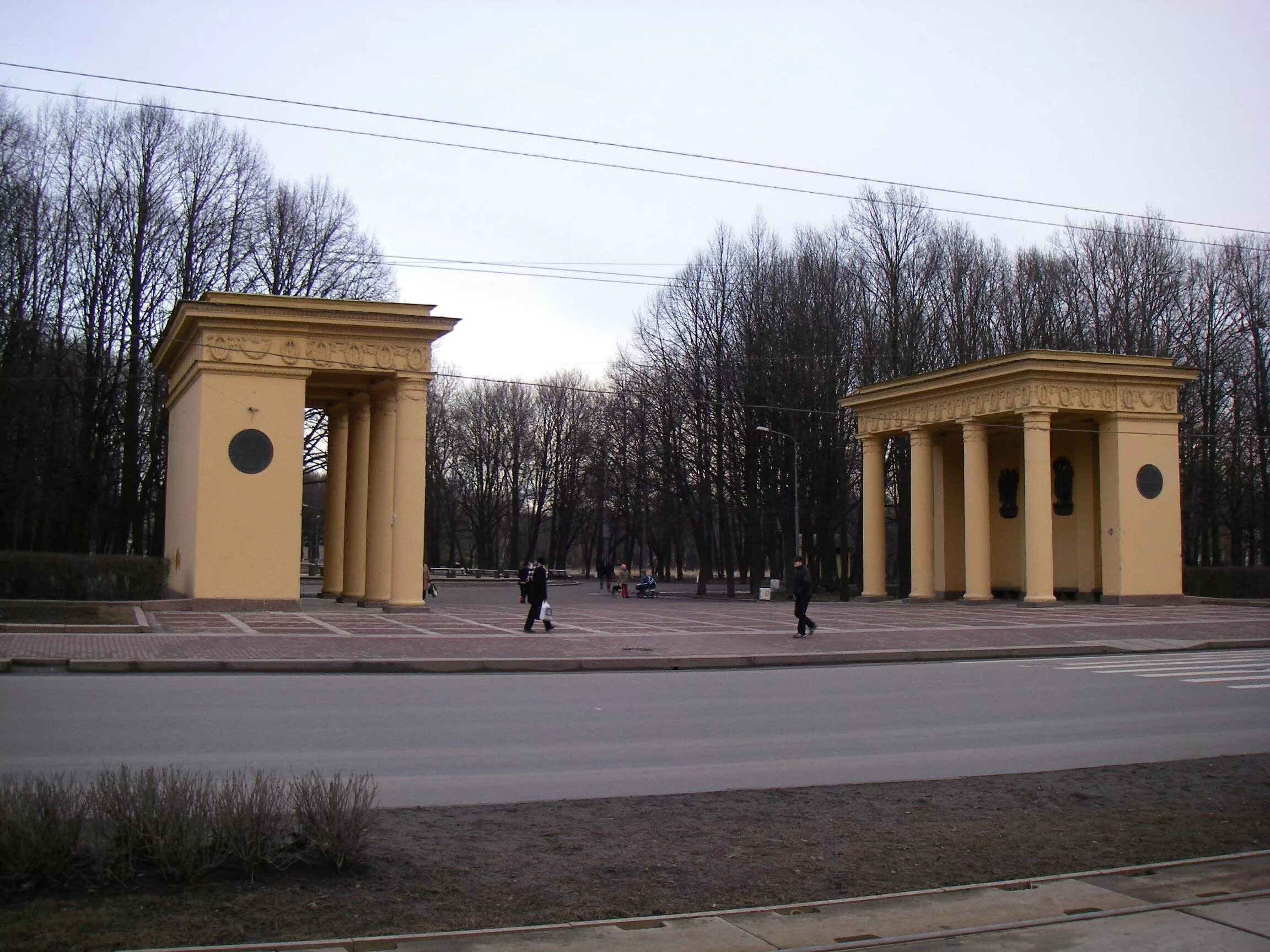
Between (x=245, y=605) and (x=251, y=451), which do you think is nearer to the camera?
(x=245, y=605)

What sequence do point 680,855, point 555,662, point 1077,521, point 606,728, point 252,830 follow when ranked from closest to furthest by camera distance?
point 252,830 → point 680,855 → point 606,728 → point 555,662 → point 1077,521

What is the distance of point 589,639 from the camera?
23828 millimetres

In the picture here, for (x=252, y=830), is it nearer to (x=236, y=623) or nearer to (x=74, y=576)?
(x=236, y=623)

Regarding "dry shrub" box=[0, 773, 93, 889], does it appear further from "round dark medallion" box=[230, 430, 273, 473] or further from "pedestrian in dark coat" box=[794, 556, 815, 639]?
"round dark medallion" box=[230, 430, 273, 473]

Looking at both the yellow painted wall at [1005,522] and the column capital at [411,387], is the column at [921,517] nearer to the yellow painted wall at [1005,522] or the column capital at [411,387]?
the yellow painted wall at [1005,522]

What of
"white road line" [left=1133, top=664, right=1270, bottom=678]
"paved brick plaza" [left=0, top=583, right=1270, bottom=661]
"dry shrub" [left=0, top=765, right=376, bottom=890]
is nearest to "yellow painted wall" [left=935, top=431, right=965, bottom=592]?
"paved brick plaza" [left=0, top=583, right=1270, bottom=661]

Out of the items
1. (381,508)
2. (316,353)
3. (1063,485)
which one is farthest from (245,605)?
(1063,485)

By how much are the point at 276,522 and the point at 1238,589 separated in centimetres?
3792

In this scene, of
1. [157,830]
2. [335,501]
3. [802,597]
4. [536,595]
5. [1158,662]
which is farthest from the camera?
[335,501]

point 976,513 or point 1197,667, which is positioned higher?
point 976,513

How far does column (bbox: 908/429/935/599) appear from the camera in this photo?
44688mm

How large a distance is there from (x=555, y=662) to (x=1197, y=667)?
11.2m

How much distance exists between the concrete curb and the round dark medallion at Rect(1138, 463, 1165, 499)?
15.3 metres

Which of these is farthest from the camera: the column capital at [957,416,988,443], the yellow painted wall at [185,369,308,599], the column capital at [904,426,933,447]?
the column capital at [904,426,933,447]
